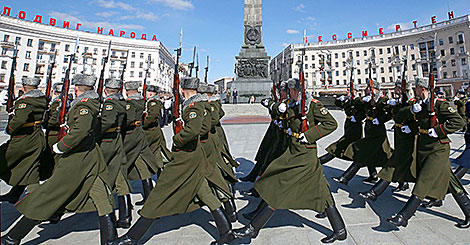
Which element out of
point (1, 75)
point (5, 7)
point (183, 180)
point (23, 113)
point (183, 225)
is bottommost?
point (183, 225)

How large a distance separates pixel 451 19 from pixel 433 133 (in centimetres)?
6859

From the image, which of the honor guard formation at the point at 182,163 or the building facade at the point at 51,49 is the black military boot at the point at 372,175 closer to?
the honor guard formation at the point at 182,163

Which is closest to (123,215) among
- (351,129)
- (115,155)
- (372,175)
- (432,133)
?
(115,155)

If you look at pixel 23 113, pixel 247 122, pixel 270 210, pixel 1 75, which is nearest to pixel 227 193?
pixel 270 210

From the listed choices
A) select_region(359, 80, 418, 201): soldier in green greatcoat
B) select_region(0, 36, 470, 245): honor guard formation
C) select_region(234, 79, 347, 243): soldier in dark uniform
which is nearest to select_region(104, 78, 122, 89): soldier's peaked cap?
select_region(0, 36, 470, 245): honor guard formation

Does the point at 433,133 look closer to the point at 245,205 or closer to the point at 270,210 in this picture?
the point at 270,210

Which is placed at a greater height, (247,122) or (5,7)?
(5,7)

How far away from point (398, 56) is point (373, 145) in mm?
65695

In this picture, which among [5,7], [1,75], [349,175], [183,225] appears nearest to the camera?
[183,225]

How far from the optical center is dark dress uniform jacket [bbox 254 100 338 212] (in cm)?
265

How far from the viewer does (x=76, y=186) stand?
93.8 inches

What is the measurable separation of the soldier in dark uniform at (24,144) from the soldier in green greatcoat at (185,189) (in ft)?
7.28

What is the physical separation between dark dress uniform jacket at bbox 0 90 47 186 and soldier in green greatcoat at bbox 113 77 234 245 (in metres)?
2.22

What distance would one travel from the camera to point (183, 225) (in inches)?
123
